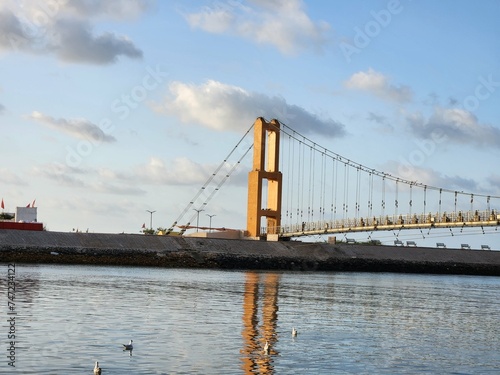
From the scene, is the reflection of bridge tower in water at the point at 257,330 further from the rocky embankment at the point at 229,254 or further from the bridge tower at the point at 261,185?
the bridge tower at the point at 261,185

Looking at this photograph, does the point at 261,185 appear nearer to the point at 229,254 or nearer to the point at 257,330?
the point at 229,254

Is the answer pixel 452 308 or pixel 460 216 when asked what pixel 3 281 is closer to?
pixel 452 308

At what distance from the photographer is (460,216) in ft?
307

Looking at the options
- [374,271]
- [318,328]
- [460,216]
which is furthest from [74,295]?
[374,271]

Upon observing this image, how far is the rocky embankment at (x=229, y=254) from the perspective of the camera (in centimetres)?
9094

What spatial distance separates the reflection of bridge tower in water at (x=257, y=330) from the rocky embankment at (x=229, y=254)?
43.4m

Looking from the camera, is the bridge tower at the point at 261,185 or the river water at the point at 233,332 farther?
the bridge tower at the point at 261,185

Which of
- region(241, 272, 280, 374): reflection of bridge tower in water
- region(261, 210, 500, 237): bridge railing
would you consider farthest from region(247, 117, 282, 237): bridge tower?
region(241, 272, 280, 374): reflection of bridge tower in water

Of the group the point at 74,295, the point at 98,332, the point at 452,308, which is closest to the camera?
the point at 98,332

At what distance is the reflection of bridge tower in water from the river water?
4cm

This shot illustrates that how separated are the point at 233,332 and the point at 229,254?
6982cm

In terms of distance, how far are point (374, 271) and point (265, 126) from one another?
23.5 meters

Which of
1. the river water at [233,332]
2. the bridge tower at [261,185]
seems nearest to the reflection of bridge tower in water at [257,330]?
the river water at [233,332]

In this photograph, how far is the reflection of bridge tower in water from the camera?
23.2 metres
